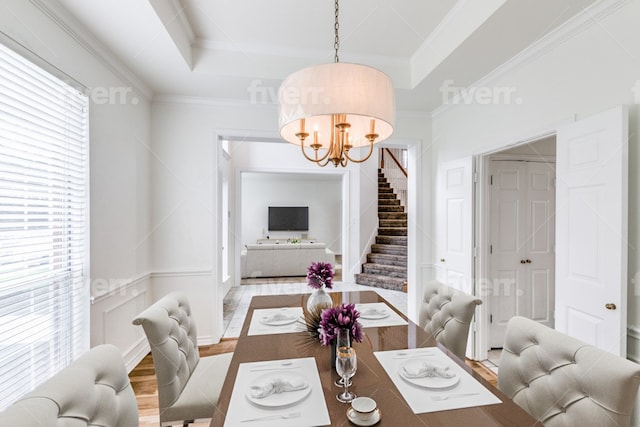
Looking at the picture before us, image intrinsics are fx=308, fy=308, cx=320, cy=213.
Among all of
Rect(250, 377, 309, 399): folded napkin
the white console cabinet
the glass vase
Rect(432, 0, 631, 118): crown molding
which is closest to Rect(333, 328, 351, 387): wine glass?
Rect(250, 377, 309, 399): folded napkin

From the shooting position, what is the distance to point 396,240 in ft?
21.4

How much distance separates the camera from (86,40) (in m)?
2.02

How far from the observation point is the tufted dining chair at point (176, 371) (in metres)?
1.44

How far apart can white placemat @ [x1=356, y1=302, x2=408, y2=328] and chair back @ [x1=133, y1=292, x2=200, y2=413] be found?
0.97m

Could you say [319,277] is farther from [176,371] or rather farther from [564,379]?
[564,379]

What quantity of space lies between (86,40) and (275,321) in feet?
7.15

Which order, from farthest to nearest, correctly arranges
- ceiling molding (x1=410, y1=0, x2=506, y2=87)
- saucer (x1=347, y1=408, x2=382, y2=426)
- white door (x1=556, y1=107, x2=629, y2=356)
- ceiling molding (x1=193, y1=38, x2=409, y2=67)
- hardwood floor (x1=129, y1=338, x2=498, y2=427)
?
ceiling molding (x1=193, y1=38, x2=409, y2=67) < hardwood floor (x1=129, y1=338, x2=498, y2=427) < ceiling molding (x1=410, y1=0, x2=506, y2=87) < white door (x1=556, y1=107, x2=629, y2=356) < saucer (x1=347, y1=408, x2=382, y2=426)

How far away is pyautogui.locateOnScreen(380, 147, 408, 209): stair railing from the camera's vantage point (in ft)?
25.5

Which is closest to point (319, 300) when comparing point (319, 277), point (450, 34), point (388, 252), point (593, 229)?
point (319, 277)

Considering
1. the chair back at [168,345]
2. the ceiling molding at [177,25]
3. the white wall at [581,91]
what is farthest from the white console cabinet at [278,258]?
Result: the chair back at [168,345]

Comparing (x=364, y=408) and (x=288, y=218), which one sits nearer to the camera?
(x=364, y=408)

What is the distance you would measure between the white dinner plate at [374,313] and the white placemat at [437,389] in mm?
526

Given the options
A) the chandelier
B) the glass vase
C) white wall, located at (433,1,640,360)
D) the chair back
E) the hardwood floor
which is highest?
white wall, located at (433,1,640,360)

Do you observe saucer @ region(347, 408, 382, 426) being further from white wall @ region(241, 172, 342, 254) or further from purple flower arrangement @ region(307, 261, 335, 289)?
white wall @ region(241, 172, 342, 254)
